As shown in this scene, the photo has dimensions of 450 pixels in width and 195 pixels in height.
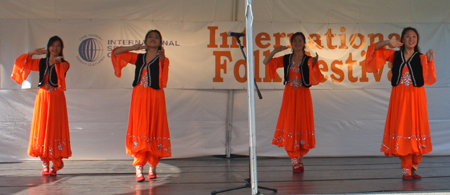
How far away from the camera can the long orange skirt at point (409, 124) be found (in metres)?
3.57

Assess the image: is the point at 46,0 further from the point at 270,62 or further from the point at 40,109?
the point at 270,62

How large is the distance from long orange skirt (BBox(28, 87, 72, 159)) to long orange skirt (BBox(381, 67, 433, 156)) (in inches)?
132

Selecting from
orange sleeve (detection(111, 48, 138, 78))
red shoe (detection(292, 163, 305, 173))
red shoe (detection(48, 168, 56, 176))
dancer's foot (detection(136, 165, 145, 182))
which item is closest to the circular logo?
orange sleeve (detection(111, 48, 138, 78))

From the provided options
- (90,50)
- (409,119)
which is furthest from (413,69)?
(90,50)

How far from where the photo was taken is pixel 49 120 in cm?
399

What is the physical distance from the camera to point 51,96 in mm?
4043

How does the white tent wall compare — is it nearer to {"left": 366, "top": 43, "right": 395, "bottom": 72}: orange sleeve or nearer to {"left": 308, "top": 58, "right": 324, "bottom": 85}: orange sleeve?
{"left": 308, "top": 58, "right": 324, "bottom": 85}: orange sleeve

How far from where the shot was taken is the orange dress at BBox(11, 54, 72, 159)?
156 inches

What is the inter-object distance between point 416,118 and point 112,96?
360cm

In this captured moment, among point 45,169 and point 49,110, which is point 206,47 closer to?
point 49,110

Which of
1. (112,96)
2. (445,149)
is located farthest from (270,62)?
(445,149)

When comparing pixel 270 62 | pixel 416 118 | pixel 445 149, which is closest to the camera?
pixel 416 118

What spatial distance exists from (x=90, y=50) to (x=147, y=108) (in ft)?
5.83

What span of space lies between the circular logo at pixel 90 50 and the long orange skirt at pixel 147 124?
153 cm
